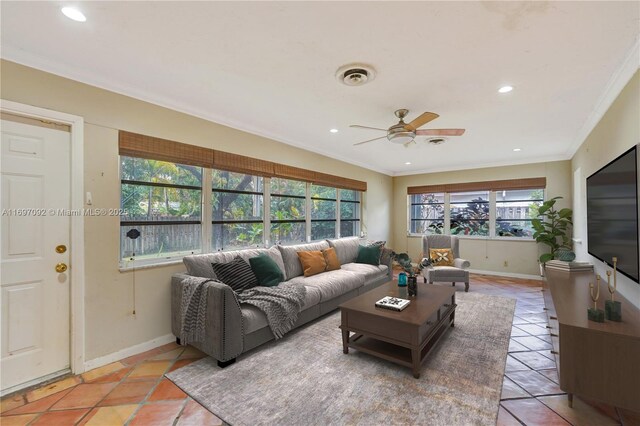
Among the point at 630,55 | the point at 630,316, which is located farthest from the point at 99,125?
the point at 630,316

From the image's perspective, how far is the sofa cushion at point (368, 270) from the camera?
14.6 ft

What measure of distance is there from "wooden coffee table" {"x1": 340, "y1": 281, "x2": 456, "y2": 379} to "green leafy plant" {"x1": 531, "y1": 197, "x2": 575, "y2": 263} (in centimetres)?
368

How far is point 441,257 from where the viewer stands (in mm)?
5301

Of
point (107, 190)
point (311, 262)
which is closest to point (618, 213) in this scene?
point (311, 262)

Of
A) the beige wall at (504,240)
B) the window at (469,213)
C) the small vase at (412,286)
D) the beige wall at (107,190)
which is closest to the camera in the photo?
the beige wall at (107,190)

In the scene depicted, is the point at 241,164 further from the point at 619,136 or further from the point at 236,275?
the point at 619,136

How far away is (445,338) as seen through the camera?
120 inches

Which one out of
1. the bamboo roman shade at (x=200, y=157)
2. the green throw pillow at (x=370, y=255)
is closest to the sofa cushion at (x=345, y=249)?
the green throw pillow at (x=370, y=255)

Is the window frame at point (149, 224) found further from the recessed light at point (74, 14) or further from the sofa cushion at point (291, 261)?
the recessed light at point (74, 14)

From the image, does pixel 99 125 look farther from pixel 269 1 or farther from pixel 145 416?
pixel 145 416

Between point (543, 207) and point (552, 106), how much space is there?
3.03 metres

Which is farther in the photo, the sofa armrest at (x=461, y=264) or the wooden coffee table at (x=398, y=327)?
the sofa armrest at (x=461, y=264)

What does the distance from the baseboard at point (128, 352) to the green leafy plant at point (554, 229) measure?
6176mm

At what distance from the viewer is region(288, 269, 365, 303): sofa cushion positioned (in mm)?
3547
